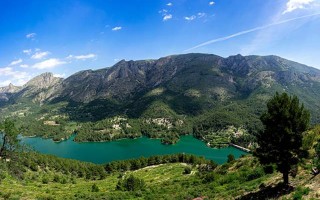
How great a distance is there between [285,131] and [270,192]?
6205mm

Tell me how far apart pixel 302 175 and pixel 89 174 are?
378ft

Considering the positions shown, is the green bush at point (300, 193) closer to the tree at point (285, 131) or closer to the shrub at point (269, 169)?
the tree at point (285, 131)

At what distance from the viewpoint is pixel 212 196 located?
112 ft

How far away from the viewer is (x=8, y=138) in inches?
1432

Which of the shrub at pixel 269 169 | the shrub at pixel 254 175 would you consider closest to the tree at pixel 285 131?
the shrub at pixel 269 169

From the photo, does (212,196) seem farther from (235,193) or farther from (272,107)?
(272,107)

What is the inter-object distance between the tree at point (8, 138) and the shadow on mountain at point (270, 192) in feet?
94.3

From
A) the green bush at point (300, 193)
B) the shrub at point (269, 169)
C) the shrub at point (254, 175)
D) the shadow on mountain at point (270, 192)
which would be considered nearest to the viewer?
the green bush at point (300, 193)

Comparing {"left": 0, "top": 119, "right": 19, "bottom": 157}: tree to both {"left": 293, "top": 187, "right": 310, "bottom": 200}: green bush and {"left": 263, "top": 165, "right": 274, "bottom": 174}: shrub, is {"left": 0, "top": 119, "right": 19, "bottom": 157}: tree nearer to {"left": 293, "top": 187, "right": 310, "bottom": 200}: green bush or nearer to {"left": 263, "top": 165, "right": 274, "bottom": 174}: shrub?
{"left": 293, "top": 187, "right": 310, "bottom": 200}: green bush

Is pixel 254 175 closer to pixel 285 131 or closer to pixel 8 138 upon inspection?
pixel 285 131

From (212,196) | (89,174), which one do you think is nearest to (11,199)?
(212,196)

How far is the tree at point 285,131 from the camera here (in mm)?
27344

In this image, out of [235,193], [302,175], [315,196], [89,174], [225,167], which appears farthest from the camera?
[89,174]

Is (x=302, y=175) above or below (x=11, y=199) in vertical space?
above
